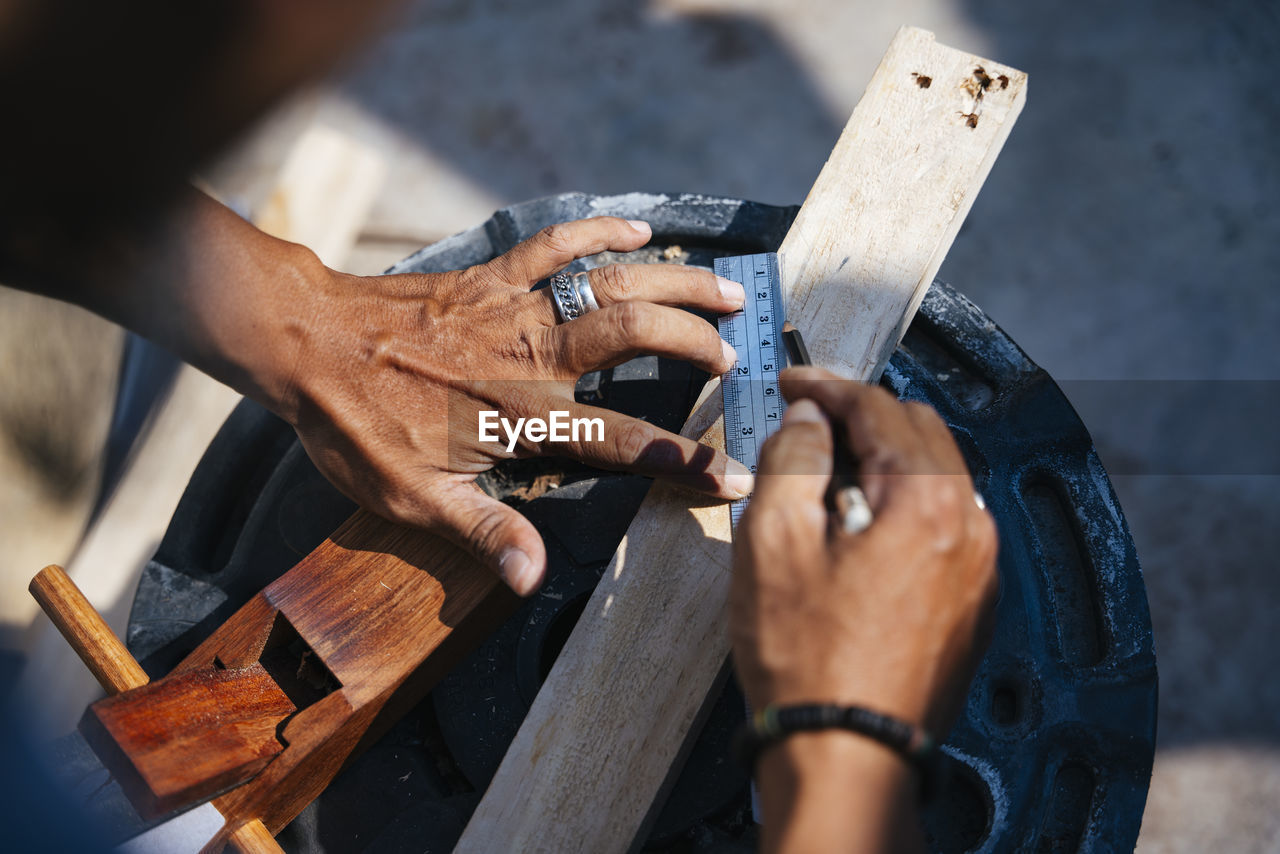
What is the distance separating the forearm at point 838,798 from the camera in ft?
2.81

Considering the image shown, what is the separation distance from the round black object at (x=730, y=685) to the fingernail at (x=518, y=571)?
11.4 inches

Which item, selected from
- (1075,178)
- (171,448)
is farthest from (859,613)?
(1075,178)

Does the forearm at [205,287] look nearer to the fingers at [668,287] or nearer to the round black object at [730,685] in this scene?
the round black object at [730,685]

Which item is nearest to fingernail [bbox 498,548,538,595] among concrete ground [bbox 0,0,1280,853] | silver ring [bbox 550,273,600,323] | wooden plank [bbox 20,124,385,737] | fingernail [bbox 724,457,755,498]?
fingernail [bbox 724,457,755,498]

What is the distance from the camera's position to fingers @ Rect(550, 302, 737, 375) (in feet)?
4.77

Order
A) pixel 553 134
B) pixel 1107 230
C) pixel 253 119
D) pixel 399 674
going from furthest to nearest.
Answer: pixel 553 134
pixel 1107 230
pixel 399 674
pixel 253 119

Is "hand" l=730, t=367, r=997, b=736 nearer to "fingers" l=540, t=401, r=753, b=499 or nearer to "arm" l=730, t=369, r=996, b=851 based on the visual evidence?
"arm" l=730, t=369, r=996, b=851

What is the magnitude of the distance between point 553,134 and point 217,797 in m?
2.92

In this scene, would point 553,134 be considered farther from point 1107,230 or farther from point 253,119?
point 253,119

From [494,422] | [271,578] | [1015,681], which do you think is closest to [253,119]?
[494,422]

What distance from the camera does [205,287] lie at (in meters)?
1.43

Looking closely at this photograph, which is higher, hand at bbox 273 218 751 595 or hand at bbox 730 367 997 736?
hand at bbox 273 218 751 595

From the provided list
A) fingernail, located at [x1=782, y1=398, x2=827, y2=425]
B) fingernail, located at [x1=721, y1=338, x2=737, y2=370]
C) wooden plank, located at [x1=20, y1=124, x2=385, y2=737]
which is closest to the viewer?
fingernail, located at [x1=782, y1=398, x2=827, y2=425]

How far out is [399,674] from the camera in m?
1.31
